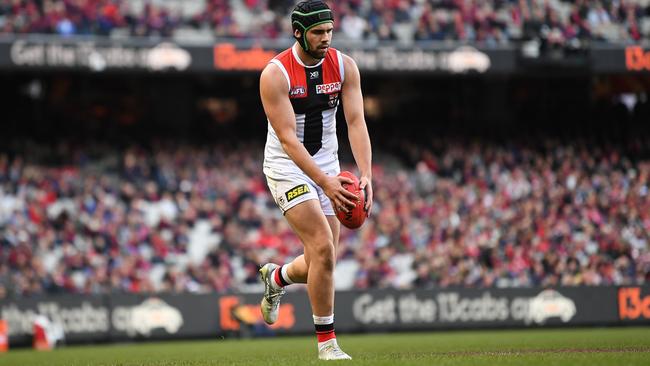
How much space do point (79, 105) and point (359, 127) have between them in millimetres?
19452

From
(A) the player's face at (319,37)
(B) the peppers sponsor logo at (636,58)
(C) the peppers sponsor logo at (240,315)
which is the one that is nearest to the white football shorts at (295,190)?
(A) the player's face at (319,37)

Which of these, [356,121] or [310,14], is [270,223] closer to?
[356,121]

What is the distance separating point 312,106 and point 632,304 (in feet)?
48.6

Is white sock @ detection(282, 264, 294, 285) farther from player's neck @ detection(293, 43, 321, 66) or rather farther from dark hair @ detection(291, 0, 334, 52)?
dark hair @ detection(291, 0, 334, 52)

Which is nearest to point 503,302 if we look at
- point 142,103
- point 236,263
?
point 236,263

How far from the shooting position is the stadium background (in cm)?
2156

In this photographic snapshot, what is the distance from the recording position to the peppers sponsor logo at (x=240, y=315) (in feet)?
66.4

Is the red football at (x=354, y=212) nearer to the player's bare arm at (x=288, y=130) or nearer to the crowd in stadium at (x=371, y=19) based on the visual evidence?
the player's bare arm at (x=288, y=130)

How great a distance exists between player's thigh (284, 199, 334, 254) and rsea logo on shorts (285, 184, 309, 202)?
89mm

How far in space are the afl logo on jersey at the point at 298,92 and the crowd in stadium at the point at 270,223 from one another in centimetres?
1337

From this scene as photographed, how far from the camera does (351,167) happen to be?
87.6ft

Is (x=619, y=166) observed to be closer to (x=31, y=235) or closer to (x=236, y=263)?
(x=236, y=263)

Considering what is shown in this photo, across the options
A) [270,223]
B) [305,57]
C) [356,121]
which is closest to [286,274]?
[356,121]

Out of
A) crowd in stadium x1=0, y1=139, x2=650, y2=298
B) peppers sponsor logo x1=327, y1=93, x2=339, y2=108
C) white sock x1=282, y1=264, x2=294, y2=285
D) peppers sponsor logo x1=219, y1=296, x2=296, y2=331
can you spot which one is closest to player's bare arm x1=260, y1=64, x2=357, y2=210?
peppers sponsor logo x1=327, y1=93, x2=339, y2=108
